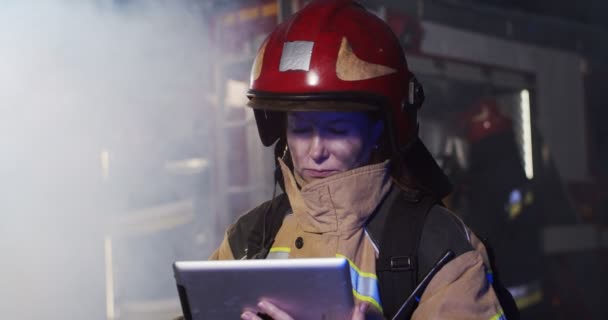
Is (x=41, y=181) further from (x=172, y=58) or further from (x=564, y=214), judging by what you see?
(x=564, y=214)

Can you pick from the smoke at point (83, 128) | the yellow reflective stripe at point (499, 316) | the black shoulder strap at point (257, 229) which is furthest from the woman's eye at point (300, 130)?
the smoke at point (83, 128)

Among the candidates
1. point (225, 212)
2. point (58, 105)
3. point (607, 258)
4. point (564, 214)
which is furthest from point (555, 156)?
point (58, 105)

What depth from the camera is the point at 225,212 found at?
465 centimetres

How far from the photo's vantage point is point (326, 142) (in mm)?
1838

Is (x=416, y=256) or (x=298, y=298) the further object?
(x=416, y=256)

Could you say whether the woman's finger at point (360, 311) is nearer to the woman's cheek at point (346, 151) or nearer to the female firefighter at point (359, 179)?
the female firefighter at point (359, 179)

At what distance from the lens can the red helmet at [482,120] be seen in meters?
5.44

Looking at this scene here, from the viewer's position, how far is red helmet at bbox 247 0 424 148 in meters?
1.84

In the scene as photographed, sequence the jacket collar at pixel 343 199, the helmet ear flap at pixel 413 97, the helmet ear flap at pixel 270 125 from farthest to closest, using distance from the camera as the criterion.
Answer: the helmet ear flap at pixel 270 125 < the helmet ear flap at pixel 413 97 < the jacket collar at pixel 343 199

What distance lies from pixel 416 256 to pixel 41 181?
85.9 inches

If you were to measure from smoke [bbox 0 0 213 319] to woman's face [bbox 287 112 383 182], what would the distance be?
1473 mm

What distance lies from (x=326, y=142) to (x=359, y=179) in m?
0.12

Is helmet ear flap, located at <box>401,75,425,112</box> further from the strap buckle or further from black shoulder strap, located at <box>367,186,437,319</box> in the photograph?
the strap buckle

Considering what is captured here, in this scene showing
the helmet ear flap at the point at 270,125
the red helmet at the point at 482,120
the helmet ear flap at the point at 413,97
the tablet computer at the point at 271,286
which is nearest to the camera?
the tablet computer at the point at 271,286
